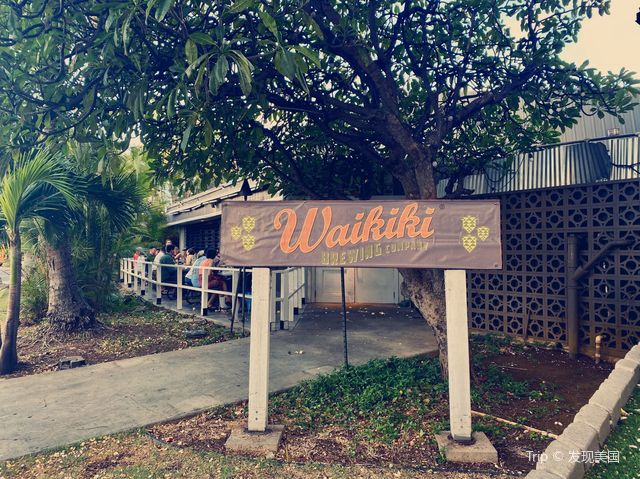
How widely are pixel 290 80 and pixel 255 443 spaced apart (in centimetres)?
304

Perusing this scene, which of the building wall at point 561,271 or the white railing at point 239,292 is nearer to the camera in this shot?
the building wall at point 561,271

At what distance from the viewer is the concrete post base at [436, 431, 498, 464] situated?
3.44 meters

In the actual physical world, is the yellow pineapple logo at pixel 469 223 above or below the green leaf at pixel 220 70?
below

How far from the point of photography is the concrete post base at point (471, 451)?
3.44 m

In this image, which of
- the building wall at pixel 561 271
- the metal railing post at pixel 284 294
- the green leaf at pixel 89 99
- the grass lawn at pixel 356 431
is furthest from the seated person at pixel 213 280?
the green leaf at pixel 89 99

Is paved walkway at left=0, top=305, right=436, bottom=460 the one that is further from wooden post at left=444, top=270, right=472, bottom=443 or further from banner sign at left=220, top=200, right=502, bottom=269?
wooden post at left=444, top=270, right=472, bottom=443

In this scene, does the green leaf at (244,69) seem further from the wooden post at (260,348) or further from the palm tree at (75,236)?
the palm tree at (75,236)

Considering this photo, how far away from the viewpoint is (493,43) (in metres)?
6.24

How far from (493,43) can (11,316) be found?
741 centimetres

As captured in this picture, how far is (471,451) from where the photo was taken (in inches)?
136

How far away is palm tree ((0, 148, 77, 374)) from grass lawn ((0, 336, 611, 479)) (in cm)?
284

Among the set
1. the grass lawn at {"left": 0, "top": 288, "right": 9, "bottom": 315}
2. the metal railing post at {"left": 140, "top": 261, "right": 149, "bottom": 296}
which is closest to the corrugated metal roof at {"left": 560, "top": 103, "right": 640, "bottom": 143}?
the metal railing post at {"left": 140, "top": 261, "right": 149, "bottom": 296}

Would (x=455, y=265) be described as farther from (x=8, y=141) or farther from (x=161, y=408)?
(x=8, y=141)

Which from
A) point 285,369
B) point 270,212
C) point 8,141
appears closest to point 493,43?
point 270,212
